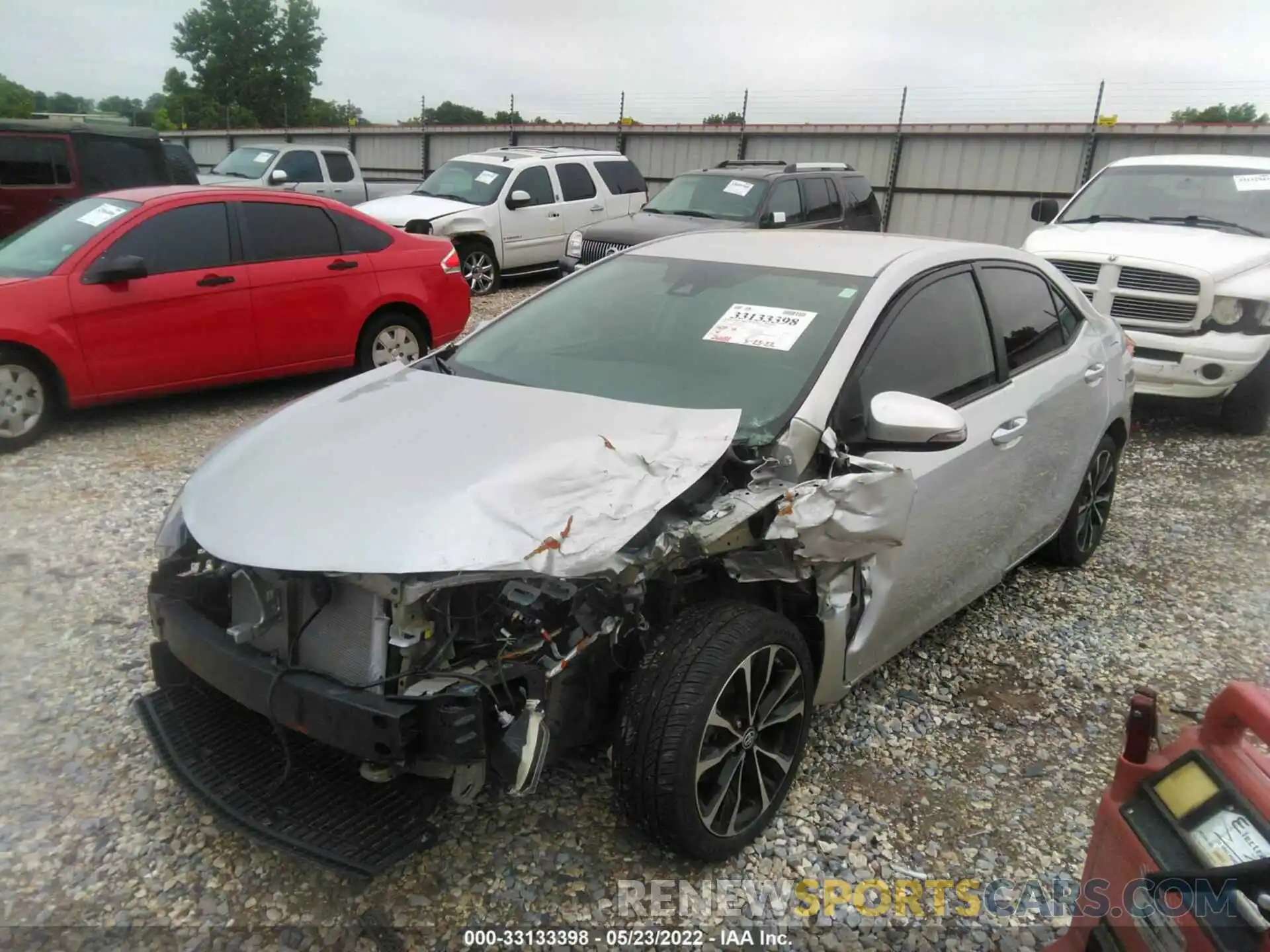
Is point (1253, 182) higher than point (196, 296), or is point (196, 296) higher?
point (1253, 182)

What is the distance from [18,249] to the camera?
609 centimetres

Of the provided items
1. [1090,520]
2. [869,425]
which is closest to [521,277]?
[1090,520]

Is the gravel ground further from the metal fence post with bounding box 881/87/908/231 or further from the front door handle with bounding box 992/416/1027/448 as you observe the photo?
the metal fence post with bounding box 881/87/908/231

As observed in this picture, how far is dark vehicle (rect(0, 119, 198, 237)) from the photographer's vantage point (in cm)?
927

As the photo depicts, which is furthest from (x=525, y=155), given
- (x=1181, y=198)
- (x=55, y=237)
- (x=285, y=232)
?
(x=1181, y=198)

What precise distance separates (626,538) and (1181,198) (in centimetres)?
753

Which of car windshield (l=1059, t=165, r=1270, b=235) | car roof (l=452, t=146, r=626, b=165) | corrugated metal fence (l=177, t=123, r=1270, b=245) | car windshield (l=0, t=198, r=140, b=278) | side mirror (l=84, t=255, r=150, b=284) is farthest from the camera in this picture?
corrugated metal fence (l=177, t=123, r=1270, b=245)

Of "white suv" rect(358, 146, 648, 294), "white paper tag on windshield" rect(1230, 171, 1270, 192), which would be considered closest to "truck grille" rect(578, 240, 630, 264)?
"white suv" rect(358, 146, 648, 294)

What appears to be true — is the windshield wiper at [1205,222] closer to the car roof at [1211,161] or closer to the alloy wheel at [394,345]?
the car roof at [1211,161]

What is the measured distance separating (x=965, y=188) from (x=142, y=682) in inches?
575

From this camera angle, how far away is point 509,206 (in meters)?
11.9

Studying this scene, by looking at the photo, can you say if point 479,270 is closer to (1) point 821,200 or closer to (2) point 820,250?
(1) point 821,200

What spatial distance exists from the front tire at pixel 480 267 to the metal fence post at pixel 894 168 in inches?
275

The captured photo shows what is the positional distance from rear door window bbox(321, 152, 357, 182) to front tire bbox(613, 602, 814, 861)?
44.3 feet
